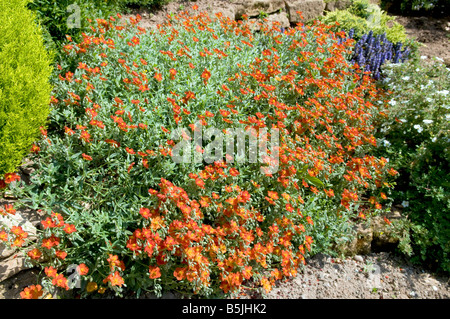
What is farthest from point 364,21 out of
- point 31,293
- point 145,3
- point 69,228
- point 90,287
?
point 31,293

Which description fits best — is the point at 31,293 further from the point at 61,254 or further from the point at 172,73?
the point at 172,73

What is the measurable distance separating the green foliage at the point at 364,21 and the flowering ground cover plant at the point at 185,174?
87.5 inches

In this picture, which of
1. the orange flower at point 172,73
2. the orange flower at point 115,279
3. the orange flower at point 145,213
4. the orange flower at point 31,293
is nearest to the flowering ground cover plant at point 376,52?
the orange flower at point 172,73

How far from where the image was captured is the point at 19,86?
294cm

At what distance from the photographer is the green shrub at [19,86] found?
282 cm

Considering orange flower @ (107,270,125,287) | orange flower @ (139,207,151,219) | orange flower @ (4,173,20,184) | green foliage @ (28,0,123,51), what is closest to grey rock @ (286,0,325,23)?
green foliage @ (28,0,123,51)

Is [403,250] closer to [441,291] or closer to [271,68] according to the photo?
[441,291]

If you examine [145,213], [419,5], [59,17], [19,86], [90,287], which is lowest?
[90,287]

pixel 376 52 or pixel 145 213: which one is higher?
pixel 376 52

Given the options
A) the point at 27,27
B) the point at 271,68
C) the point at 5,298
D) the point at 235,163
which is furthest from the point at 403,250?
the point at 27,27

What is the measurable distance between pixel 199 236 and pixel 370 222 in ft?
6.21

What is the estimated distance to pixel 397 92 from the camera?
4.81 m

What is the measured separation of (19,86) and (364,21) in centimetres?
570

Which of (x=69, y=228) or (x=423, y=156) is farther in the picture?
(x=423, y=156)
